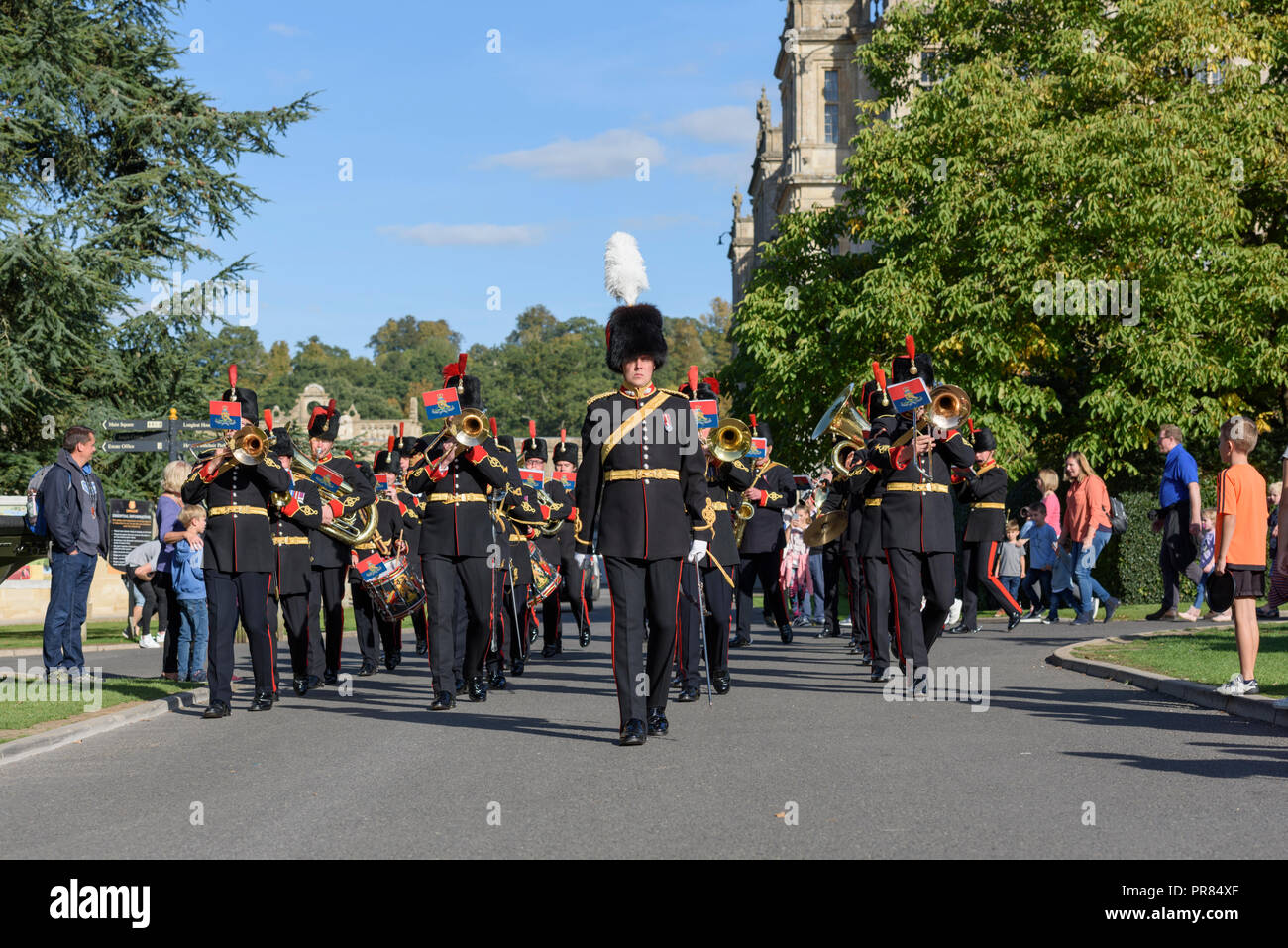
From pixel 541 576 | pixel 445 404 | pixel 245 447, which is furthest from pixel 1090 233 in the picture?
pixel 245 447

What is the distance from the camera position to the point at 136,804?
807 centimetres

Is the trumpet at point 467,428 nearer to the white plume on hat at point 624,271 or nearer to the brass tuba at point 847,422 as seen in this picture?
the white plume on hat at point 624,271

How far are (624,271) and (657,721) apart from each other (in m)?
3.02

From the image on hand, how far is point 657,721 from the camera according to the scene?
395 inches

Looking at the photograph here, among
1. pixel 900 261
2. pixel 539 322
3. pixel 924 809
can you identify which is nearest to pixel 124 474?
pixel 900 261

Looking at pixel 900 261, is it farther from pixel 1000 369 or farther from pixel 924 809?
pixel 924 809

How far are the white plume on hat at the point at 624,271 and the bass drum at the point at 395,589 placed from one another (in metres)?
4.42

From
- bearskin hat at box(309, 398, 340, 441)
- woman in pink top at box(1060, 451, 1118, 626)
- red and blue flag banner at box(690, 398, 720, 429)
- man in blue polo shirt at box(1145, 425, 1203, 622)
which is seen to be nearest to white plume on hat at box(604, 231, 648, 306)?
red and blue flag banner at box(690, 398, 720, 429)

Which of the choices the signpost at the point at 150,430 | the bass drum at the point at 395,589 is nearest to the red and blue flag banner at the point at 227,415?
the bass drum at the point at 395,589

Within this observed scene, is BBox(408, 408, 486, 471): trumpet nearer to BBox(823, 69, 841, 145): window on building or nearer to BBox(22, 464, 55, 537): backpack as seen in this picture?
BBox(22, 464, 55, 537): backpack

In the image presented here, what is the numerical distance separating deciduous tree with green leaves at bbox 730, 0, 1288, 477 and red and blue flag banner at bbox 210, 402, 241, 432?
20.8 m

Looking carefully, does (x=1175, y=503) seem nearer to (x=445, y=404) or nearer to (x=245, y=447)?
(x=445, y=404)
